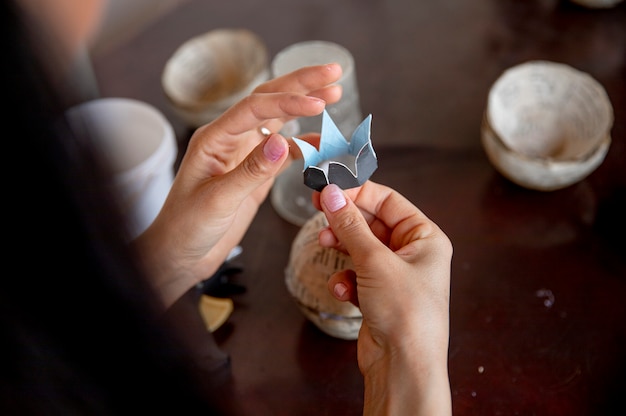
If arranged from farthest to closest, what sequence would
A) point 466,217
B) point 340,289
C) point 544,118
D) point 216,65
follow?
A: point 216,65 < point 544,118 < point 466,217 < point 340,289

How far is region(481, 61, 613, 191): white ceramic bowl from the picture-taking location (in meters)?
1.02

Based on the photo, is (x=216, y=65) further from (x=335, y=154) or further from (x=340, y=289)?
(x=340, y=289)

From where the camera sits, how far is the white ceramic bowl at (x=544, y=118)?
1022 millimetres

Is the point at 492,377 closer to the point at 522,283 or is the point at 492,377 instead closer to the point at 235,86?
the point at 522,283

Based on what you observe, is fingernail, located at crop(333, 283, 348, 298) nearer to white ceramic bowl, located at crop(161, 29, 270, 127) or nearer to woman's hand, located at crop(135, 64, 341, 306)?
woman's hand, located at crop(135, 64, 341, 306)

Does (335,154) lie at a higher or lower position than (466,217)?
higher

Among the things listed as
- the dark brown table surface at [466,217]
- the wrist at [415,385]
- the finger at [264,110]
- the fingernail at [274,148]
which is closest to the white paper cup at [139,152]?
the dark brown table surface at [466,217]

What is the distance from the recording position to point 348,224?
2.31 ft

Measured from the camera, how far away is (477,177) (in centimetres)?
109

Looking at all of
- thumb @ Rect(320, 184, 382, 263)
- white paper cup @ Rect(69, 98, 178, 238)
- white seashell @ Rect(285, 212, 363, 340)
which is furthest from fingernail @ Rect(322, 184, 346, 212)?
white paper cup @ Rect(69, 98, 178, 238)

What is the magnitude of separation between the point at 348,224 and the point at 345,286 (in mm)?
90

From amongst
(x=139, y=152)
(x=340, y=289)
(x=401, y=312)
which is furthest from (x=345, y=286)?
(x=139, y=152)

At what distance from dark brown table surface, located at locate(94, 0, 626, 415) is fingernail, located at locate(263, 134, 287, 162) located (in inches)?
12.7

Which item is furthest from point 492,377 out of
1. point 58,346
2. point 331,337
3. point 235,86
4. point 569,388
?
point 235,86
